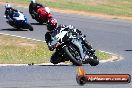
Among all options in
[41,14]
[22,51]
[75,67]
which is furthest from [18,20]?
[75,67]

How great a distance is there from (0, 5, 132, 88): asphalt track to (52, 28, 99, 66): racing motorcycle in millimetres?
383

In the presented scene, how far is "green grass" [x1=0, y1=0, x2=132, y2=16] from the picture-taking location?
140 ft

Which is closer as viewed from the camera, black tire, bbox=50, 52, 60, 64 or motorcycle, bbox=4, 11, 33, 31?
black tire, bbox=50, 52, 60, 64

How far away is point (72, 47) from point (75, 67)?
3.47 ft

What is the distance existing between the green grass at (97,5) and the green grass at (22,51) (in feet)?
57.2

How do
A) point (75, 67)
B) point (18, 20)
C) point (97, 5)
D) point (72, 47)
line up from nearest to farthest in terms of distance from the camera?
point (72, 47)
point (75, 67)
point (18, 20)
point (97, 5)

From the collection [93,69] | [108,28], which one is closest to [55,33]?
[93,69]

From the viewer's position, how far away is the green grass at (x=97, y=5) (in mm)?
42719

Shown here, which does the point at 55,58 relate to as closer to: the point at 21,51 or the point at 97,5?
the point at 21,51

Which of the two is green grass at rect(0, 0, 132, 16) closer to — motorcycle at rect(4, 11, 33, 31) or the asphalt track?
the asphalt track

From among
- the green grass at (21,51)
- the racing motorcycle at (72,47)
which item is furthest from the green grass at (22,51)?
the racing motorcycle at (72,47)

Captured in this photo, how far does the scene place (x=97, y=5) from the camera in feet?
151

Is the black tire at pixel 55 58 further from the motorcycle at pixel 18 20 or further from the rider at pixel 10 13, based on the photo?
the rider at pixel 10 13

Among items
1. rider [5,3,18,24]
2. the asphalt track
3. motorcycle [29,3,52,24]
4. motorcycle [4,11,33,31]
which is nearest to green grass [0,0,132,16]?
the asphalt track
